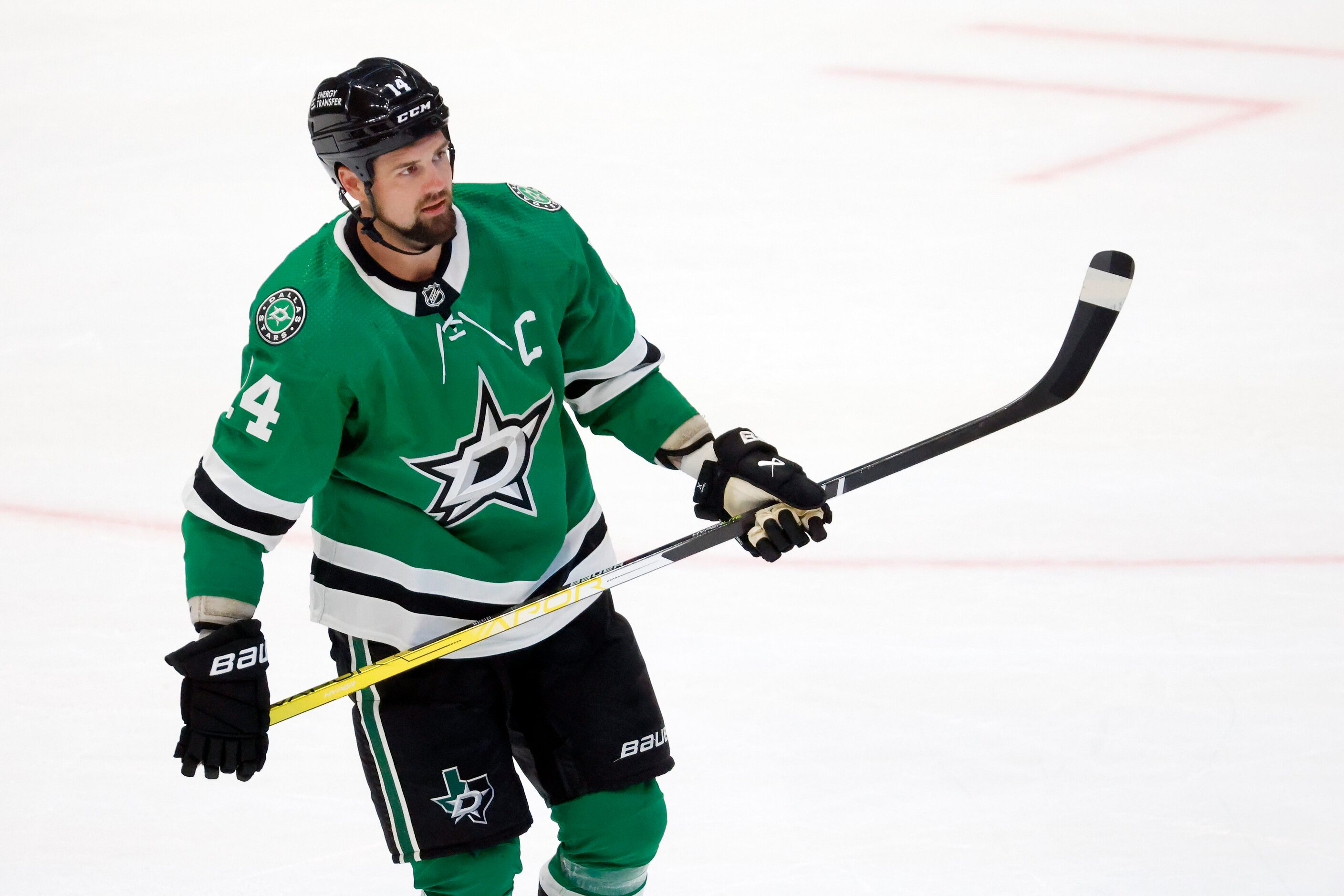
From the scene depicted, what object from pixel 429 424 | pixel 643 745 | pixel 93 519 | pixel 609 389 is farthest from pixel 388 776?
pixel 93 519

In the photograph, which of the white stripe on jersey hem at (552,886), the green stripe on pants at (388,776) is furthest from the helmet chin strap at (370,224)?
the white stripe on jersey hem at (552,886)

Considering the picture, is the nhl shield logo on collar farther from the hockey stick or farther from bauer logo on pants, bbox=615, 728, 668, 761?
bauer logo on pants, bbox=615, 728, 668, 761

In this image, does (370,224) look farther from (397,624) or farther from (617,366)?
(397,624)

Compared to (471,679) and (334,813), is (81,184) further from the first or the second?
(471,679)

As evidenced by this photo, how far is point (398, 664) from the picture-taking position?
2.01m

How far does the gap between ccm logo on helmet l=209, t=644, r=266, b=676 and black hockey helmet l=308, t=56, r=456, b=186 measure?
58 cm

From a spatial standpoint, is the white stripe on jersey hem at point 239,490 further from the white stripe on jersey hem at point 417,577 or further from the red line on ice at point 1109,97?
the red line on ice at point 1109,97

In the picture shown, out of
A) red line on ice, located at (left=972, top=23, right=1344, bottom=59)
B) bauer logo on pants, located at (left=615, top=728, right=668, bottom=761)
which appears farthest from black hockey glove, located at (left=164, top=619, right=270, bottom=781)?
red line on ice, located at (left=972, top=23, right=1344, bottom=59)

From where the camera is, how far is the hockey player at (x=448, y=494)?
188 cm

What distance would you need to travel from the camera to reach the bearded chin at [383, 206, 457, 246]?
1.89m

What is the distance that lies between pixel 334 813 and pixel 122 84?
3.95 m

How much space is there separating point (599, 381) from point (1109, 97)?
4.08 meters

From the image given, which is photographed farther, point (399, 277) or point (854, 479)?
point (854, 479)

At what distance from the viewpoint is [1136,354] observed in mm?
4262
